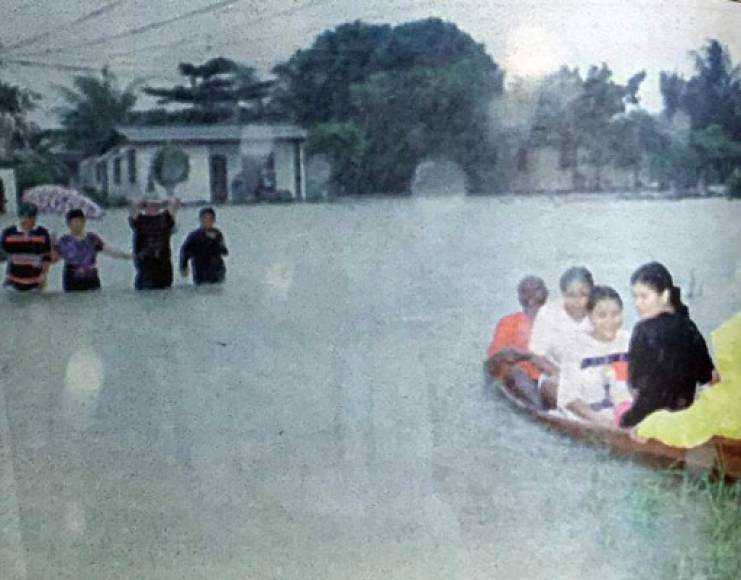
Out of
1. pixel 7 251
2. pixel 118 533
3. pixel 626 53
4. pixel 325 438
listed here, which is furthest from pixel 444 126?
pixel 118 533

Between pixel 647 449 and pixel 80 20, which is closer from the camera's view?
pixel 80 20

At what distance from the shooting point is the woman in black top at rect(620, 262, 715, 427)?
3061 mm

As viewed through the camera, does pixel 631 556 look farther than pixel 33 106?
Yes

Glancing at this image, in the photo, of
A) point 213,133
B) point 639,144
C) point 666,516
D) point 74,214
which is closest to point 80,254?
point 74,214

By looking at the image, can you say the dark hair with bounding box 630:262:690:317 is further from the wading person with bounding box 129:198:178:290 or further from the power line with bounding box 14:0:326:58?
the wading person with bounding box 129:198:178:290

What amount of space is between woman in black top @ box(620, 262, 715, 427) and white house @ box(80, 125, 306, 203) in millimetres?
962

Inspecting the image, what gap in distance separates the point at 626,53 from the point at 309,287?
1030 millimetres

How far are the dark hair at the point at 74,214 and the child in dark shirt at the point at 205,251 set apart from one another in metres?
0.26

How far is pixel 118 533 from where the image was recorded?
288 cm

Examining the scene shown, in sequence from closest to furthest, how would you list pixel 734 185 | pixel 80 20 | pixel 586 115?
pixel 80 20 → pixel 586 115 → pixel 734 185

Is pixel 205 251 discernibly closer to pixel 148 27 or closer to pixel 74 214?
pixel 74 214

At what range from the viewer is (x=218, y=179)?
113 inches

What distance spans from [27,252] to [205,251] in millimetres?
436

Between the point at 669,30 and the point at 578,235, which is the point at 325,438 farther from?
the point at 669,30
